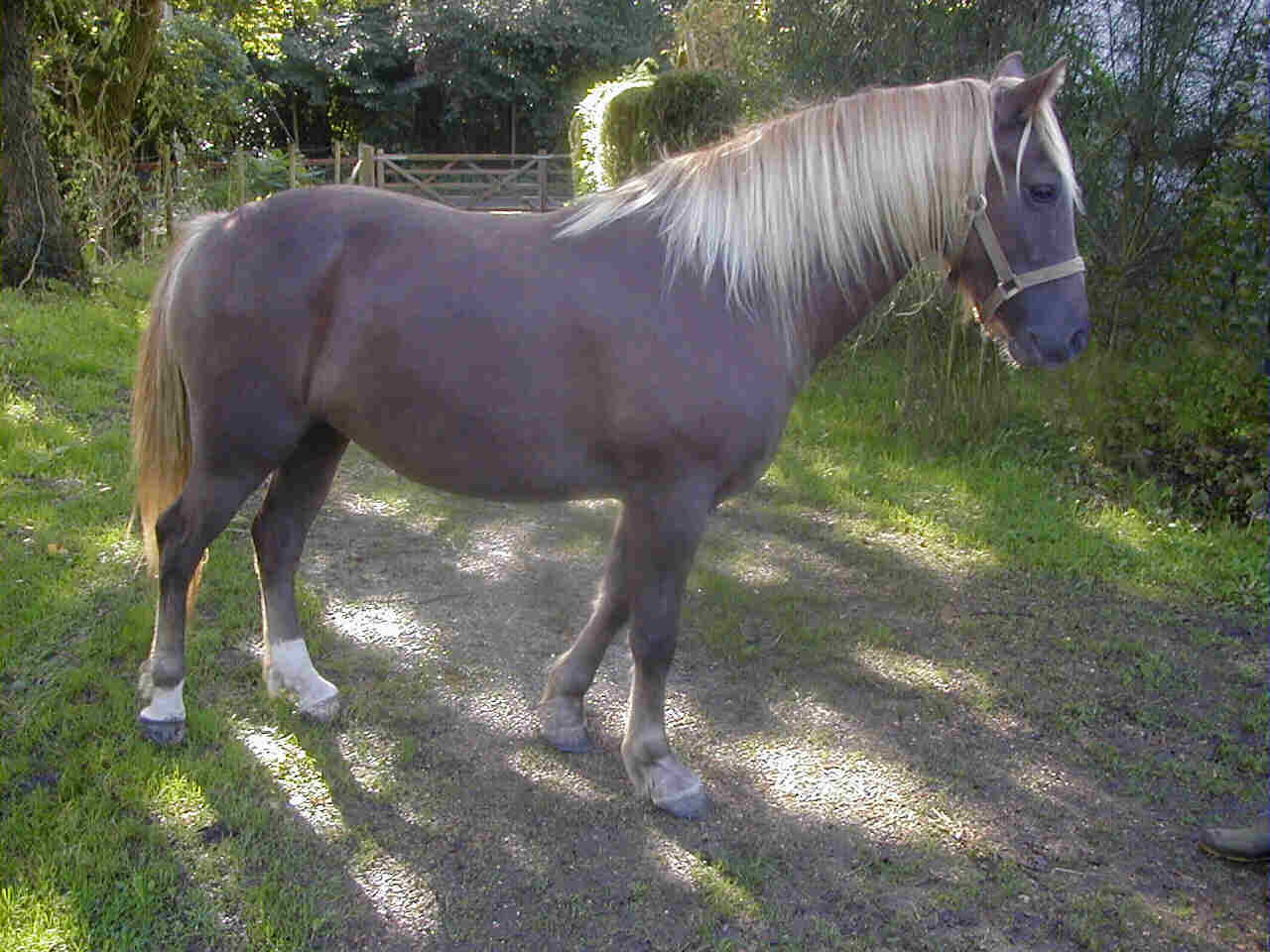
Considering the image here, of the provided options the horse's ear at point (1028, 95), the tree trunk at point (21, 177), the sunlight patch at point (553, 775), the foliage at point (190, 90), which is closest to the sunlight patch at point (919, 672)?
the sunlight patch at point (553, 775)

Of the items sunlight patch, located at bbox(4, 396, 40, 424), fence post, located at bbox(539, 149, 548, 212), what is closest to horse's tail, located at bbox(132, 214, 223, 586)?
sunlight patch, located at bbox(4, 396, 40, 424)

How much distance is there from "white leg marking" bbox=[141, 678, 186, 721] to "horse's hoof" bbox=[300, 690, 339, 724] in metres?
0.38

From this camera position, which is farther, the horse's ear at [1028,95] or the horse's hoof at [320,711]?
the horse's hoof at [320,711]

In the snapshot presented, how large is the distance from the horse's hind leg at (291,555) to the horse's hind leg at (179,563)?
26 cm

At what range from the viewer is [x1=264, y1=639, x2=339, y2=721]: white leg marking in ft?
10.8

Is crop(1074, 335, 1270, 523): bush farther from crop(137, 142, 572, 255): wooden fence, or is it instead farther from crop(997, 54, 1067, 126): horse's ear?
crop(137, 142, 572, 255): wooden fence

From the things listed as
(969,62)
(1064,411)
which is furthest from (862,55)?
(1064,411)

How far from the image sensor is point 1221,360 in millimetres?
5199

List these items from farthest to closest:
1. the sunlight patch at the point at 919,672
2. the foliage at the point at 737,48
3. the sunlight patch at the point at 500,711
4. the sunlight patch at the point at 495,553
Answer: the foliage at the point at 737,48
the sunlight patch at the point at 495,553
the sunlight patch at the point at 919,672
the sunlight patch at the point at 500,711

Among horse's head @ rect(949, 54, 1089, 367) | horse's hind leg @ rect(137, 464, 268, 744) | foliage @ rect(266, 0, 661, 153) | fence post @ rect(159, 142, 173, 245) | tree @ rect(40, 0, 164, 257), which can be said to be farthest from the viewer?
foliage @ rect(266, 0, 661, 153)

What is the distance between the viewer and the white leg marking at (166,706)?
3094 millimetres

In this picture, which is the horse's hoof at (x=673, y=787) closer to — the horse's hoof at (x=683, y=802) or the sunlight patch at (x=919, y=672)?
the horse's hoof at (x=683, y=802)

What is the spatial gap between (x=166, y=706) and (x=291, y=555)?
0.61 metres

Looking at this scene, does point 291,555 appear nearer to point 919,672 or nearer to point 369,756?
point 369,756
